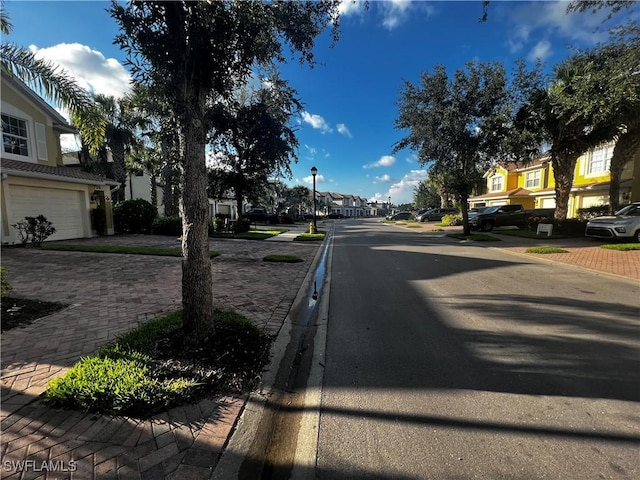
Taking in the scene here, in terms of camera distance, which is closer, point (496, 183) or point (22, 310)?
point (22, 310)

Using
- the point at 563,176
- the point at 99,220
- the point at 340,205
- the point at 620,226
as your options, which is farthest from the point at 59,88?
the point at 340,205

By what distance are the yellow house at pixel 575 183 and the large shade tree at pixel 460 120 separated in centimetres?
236

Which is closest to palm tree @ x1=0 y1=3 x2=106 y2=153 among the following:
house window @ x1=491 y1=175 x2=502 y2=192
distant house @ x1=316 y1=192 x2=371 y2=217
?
house window @ x1=491 y1=175 x2=502 y2=192

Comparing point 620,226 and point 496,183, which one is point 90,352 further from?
point 496,183

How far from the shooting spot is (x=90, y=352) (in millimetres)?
3775

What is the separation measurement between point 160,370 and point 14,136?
17.0 metres

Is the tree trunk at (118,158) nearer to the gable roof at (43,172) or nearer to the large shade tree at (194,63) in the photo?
the gable roof at (43,172)

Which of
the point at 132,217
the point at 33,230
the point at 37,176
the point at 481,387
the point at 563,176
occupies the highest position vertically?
the point at 563,176

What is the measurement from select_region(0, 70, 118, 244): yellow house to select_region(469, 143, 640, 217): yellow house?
23.1 m

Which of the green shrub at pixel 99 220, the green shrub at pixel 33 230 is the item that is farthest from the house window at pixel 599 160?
the green shrub at pixel 33 230

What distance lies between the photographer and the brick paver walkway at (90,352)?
7.17ft

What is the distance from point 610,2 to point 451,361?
40.5ft

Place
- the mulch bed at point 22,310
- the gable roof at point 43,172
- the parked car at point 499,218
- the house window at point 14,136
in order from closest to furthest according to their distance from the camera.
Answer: the mulch bed at point 22,310
the gable roof at point 43,172
the house window at point 14,136
the parked car at point 499,218

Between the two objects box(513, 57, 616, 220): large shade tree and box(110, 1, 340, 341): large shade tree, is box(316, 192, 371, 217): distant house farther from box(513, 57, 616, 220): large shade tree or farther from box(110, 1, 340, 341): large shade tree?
box(110, 1, 340, 341): large shade tree
